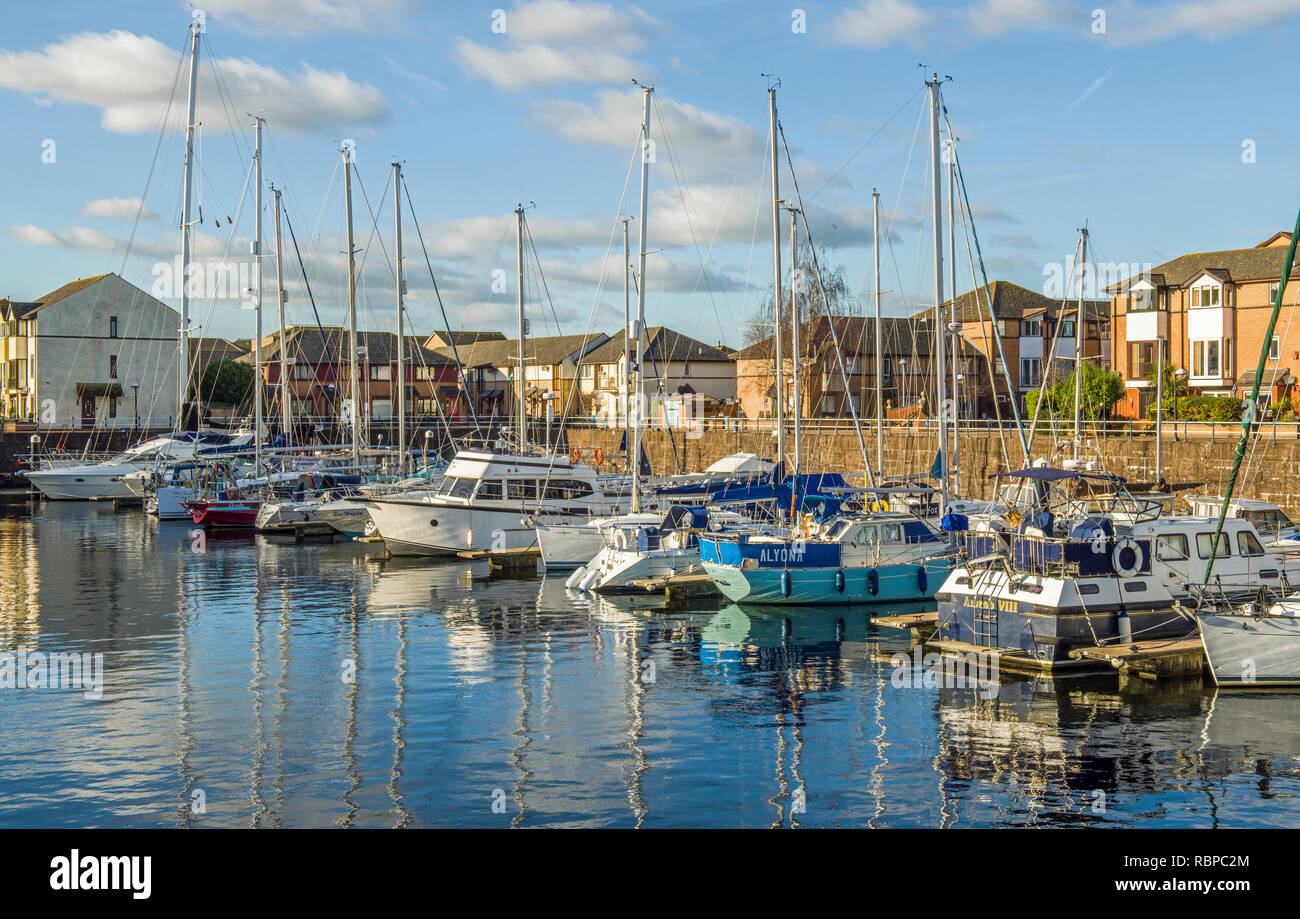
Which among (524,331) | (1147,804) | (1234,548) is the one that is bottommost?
(1147,804)

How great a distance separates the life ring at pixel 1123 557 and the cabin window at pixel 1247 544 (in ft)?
14.4

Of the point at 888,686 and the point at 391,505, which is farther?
the point at 391,505

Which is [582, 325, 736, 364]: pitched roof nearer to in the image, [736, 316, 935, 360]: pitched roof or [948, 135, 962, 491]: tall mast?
[736, 316, 935, 360]: pitched roof

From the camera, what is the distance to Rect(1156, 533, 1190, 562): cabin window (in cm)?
2802

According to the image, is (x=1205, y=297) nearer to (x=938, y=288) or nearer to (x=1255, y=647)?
(x=938, y=288)

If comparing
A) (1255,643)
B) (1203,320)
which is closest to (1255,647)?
(1255,643)

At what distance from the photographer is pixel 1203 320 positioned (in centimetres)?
7456

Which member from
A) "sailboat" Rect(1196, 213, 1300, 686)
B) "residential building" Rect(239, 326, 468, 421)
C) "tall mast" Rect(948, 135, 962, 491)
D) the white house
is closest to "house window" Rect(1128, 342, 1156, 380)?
"tall mast" Rect(948, 135, 962, 491)

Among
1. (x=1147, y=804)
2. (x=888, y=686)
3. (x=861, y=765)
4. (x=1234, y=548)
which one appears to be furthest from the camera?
(x=1234, y=548)
